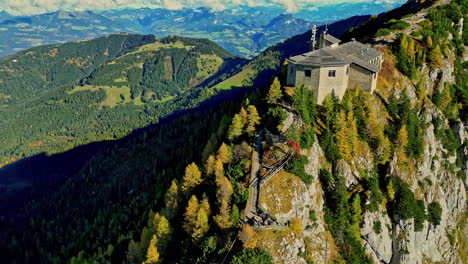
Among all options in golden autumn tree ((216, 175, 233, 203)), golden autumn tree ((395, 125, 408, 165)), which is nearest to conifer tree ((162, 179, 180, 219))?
golden autumn tree ((216, 175, 233, 203))

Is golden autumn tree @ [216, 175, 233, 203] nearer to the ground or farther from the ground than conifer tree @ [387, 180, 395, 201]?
farther from the ground

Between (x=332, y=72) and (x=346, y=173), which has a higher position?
(x=332, y=72)

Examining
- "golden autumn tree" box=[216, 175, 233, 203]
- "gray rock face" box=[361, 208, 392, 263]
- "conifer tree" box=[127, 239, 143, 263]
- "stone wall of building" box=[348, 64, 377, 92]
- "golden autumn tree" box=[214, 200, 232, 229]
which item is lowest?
"conifer tree" box=[127, 239, 143, 263]

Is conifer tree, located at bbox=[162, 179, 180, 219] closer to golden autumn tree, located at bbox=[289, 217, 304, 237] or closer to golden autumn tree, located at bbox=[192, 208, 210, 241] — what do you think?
golden autumn tree, located at bbox=[192, 208, 210, 241]

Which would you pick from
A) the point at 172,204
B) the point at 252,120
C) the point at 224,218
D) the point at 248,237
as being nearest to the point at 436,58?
the point at 252,120

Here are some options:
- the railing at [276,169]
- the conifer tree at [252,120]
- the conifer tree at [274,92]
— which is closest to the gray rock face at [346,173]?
the railing at [276,169]

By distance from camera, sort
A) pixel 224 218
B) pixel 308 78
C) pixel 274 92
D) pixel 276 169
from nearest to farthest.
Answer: pixel 224 218 → pixel 276 169 → pixel 274 92 → pixel 308 78

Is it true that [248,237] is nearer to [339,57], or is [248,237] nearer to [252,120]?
[252,120]
